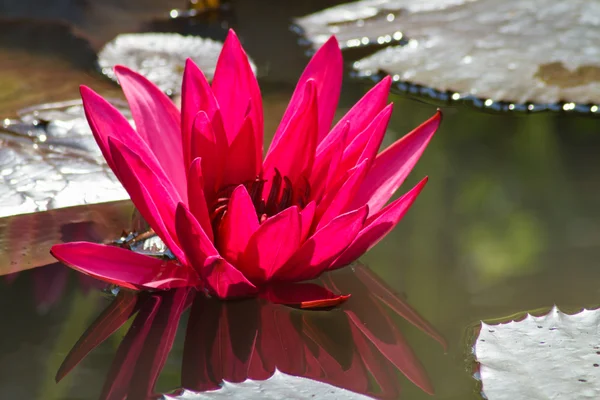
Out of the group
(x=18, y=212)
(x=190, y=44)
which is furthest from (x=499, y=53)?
(x=18, y=212)

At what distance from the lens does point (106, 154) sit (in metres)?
0.90

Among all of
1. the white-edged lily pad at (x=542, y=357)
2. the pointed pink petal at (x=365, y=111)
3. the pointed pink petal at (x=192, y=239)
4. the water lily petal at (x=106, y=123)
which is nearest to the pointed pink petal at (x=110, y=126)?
the water lily petal at (x=106, y=123)

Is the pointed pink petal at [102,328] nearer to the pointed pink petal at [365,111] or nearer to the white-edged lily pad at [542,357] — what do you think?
the pointed pink petal at [365,111]

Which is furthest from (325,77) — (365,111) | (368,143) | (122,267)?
(122,267)

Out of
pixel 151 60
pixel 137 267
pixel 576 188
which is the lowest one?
pixel 576 188

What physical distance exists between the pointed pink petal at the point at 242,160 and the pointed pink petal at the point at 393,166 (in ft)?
0.50

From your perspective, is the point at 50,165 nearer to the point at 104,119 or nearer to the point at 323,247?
the point at 104,119

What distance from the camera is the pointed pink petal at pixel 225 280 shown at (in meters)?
0.82

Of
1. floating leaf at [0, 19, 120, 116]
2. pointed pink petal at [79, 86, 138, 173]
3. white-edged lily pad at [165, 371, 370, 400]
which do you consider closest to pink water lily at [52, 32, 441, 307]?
pointed pink petal at [79, 86, 138, 173]

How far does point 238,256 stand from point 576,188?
645mm

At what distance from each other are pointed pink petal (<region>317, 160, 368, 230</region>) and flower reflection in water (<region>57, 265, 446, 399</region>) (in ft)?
0.38

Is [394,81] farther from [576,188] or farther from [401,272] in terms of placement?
[401,272]

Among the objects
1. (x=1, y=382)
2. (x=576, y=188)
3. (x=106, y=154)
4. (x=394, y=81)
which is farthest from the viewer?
(x=394, y=81)

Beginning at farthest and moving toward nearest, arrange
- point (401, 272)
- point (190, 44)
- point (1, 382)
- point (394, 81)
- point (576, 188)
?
point (190, 44), point (394, 81), point (576, 188), point (401, 272), point (1, 382)
